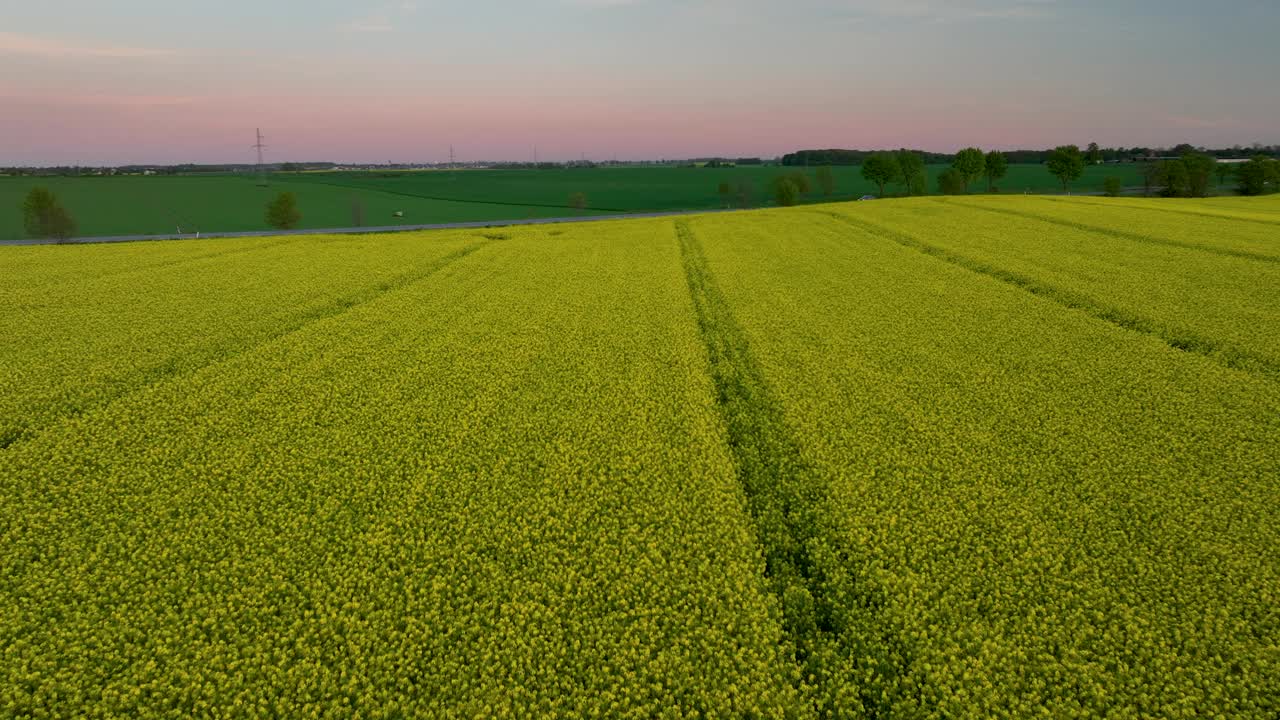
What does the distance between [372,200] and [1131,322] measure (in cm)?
14952

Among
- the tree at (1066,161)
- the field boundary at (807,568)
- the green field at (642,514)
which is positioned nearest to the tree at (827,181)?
the tree at (1066,161)

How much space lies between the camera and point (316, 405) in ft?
31.7

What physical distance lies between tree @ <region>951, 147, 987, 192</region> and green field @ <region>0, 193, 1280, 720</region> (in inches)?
4088

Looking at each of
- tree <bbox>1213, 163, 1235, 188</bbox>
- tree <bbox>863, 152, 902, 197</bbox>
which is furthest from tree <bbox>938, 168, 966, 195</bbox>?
tree <bbox>1213, 163, 1235, 188</bbox>

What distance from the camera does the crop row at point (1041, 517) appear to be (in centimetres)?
468

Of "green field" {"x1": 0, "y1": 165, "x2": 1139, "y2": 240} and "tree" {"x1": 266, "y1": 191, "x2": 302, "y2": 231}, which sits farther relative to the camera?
"green field" {"x1": 0, "y1": 165, "x2": 1139, "y2": 240}

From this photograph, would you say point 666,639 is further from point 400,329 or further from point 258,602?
point 400,329

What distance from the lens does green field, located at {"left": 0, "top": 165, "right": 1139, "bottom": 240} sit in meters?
110

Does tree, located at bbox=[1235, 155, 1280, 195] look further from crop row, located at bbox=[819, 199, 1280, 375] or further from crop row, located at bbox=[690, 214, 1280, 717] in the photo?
crop row, located at bbox=[690, 214, 1280, 717]

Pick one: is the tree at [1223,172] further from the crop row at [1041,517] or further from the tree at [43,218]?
the tree at [43,218]

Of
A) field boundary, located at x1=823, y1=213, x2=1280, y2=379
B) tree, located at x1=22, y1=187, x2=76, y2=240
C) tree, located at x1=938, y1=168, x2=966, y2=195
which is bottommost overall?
field boundary, located at x1=823, y1=213, x2=1280, y2=379

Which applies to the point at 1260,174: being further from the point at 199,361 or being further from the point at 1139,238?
the point at 199,361

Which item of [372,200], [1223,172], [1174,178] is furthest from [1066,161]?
[372,200]

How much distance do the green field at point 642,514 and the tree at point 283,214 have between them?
334 feet
